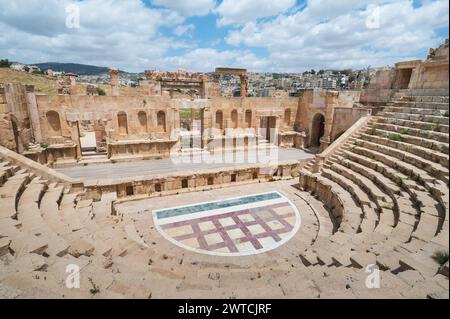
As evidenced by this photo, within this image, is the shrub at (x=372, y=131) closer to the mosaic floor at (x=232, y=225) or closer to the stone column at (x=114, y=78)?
the mosaic floor at (x=232, y=225)

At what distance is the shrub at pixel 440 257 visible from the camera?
14.5ft

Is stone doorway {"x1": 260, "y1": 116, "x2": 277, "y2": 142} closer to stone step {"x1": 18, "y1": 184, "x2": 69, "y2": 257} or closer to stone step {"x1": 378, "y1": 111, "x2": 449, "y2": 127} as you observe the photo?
stone step {"x1": 378, "y1": 111, "x2": 449, "y2": 127}

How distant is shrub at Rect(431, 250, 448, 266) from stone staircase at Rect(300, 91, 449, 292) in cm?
8

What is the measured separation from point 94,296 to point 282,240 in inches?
247

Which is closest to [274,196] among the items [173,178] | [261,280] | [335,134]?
[173,178]

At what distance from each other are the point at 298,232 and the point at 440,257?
15.8 ft

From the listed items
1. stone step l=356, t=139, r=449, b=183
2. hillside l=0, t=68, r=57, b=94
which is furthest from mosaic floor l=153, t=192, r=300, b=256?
hillside l=0, t=68, r=57, b=94

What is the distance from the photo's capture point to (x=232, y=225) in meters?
9.48

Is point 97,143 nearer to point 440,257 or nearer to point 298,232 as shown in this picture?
point 298,232

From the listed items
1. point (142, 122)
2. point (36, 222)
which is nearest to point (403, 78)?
point (142, 122)

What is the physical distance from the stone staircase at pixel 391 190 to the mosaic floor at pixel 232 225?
172cm

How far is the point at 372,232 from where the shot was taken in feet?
23.0

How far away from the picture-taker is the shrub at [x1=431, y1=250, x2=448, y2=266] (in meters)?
4.43
